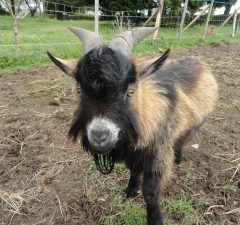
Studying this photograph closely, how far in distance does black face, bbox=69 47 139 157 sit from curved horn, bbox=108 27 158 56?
0.61 ft

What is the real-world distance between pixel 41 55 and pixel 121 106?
261 inches

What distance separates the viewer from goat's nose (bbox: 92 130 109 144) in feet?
5.25

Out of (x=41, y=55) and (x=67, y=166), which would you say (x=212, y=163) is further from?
(x=41, y=55)

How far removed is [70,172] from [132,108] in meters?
1.67

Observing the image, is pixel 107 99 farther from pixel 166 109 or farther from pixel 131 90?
pixel 166 109

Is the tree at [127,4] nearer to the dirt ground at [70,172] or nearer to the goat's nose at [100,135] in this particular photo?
the dirt ground at [70,172]

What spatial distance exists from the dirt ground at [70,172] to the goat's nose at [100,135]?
1.28 meters

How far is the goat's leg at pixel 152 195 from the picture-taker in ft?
7.52

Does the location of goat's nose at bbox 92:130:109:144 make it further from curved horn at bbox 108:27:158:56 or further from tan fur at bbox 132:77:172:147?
curved horn at bbox 108:27:158:56

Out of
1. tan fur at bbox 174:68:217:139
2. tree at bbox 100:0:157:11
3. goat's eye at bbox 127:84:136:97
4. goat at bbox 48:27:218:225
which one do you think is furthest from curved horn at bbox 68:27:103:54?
tree at bbox 100:0:157:11

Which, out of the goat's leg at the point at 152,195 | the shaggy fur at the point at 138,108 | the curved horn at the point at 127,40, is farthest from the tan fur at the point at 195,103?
the curved horn at the point at 127,40

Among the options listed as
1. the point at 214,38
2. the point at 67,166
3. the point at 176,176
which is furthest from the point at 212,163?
the point at 214,38

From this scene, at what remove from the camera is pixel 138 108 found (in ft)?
6.22

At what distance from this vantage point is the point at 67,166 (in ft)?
10.4
